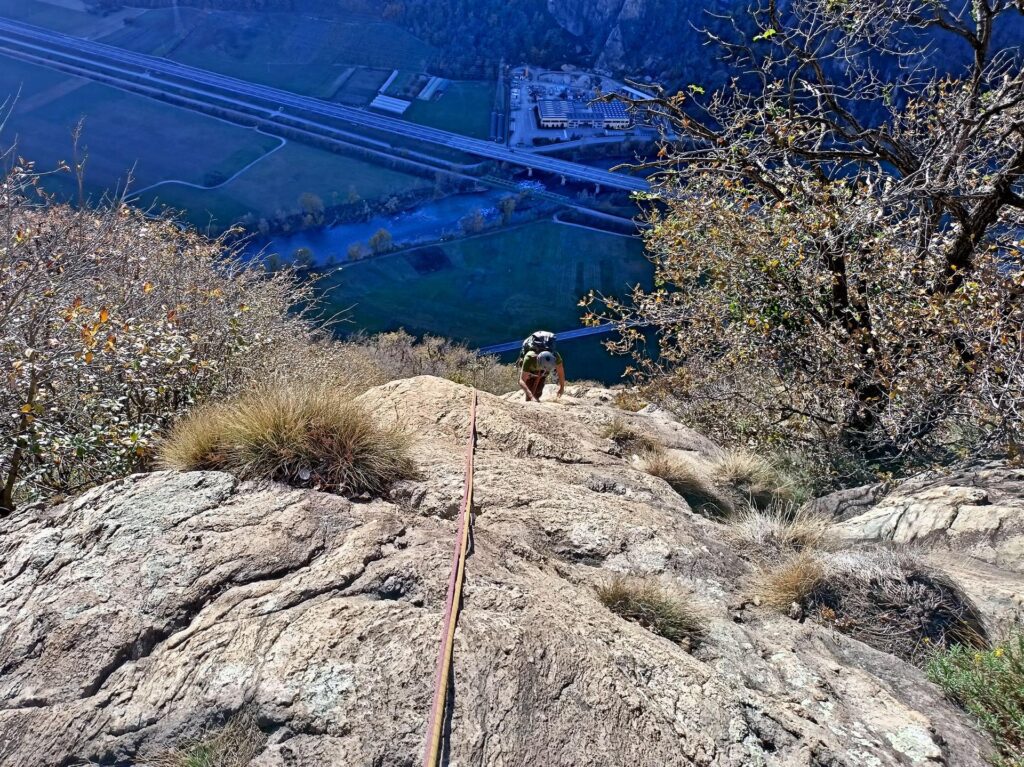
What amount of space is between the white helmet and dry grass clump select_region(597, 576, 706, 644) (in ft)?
17.1

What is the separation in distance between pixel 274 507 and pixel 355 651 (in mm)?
1257

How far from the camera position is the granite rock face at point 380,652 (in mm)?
2592

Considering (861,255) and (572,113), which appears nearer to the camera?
(861,255)

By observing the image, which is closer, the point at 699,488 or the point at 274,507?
the point at 274,507

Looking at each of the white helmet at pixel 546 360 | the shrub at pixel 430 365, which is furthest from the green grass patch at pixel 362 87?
the white helmet at pixel 546 360

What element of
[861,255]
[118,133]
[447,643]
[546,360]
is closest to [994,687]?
[447,643]

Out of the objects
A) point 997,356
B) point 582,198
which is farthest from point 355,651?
point 582,198

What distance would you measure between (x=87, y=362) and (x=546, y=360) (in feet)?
17.6

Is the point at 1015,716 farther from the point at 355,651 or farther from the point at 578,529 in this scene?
the point at 355,651

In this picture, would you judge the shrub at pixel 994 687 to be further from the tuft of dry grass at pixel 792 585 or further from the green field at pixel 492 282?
the green field at pixel 492 282

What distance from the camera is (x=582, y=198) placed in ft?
201

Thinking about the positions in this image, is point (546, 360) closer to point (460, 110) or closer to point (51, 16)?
point (460, 110)

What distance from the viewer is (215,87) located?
7119 centimetres

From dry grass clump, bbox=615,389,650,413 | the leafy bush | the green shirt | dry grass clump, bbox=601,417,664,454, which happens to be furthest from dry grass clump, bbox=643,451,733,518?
the leafy bush
